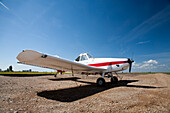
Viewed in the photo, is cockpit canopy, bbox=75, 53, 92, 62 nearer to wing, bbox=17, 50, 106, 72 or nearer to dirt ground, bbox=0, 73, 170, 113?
wing, bbox=17, 50, 106, 72

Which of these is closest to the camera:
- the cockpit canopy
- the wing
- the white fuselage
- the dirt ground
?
the dirt ground

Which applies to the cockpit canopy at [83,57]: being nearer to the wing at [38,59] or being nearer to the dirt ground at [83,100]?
the wing at [38,59]


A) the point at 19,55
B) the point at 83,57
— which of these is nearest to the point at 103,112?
the point at 19,55

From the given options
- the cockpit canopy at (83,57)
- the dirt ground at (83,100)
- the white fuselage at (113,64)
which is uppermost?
the cockpit canopy at (83,57)

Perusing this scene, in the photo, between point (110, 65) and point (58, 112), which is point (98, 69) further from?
point (58, 112)

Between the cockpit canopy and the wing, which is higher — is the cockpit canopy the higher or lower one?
the higher one

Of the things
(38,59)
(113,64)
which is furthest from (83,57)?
(38,59)

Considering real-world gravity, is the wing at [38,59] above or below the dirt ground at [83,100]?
above

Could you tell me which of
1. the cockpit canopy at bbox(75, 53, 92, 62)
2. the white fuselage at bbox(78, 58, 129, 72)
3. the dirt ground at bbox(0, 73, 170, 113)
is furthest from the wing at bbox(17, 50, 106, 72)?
the cockpit canopy at bbox(75, 53, 92, 62)

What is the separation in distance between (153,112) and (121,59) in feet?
20.3

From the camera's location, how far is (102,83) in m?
7.71

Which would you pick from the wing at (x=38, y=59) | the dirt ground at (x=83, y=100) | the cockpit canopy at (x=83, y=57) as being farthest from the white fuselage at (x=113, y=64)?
the dirt ground at (x=83, y=100)

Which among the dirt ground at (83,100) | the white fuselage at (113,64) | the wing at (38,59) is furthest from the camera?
the white fuselage at (113,64)

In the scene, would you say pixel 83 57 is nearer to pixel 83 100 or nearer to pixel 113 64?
pixel 113 64
